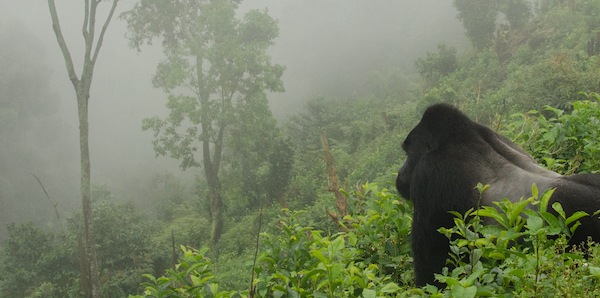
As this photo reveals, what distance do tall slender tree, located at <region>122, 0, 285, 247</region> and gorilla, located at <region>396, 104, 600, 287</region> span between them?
33.9 ft

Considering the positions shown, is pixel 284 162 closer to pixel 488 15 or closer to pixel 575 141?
pixel 575 141

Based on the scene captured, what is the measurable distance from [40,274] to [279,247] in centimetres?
989

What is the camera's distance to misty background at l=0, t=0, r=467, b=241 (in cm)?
2667

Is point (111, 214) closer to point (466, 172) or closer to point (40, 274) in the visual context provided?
point (40, 274)

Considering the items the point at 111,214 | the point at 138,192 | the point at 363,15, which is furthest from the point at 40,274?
the point at 363,15

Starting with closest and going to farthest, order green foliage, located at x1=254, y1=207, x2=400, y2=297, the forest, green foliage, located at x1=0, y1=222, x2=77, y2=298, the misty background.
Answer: green foliage, located at x1=254, y1=207, x2=400, y2=297, the forest, green foliage, located at x1=0, y1=222, x2=77, y2=298, the misty background

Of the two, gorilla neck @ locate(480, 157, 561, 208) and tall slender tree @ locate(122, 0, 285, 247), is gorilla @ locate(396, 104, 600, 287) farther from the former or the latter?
tall slender tree @ locate(122, 0, 285, 247)

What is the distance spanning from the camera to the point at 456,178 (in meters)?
1.79

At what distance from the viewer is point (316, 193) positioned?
12.0 meters

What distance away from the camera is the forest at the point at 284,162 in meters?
1.45

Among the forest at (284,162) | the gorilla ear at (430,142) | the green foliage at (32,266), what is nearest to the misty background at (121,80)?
the forest at (284,162)

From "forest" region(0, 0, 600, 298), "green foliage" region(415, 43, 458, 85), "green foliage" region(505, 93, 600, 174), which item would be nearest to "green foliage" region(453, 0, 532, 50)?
"forest" region(0, 0, 600, 298)

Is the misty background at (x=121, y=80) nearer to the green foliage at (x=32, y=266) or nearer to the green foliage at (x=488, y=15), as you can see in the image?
the green foliage at (x=488, y=15)

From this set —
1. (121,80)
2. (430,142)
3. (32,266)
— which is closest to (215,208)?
(32,266)
